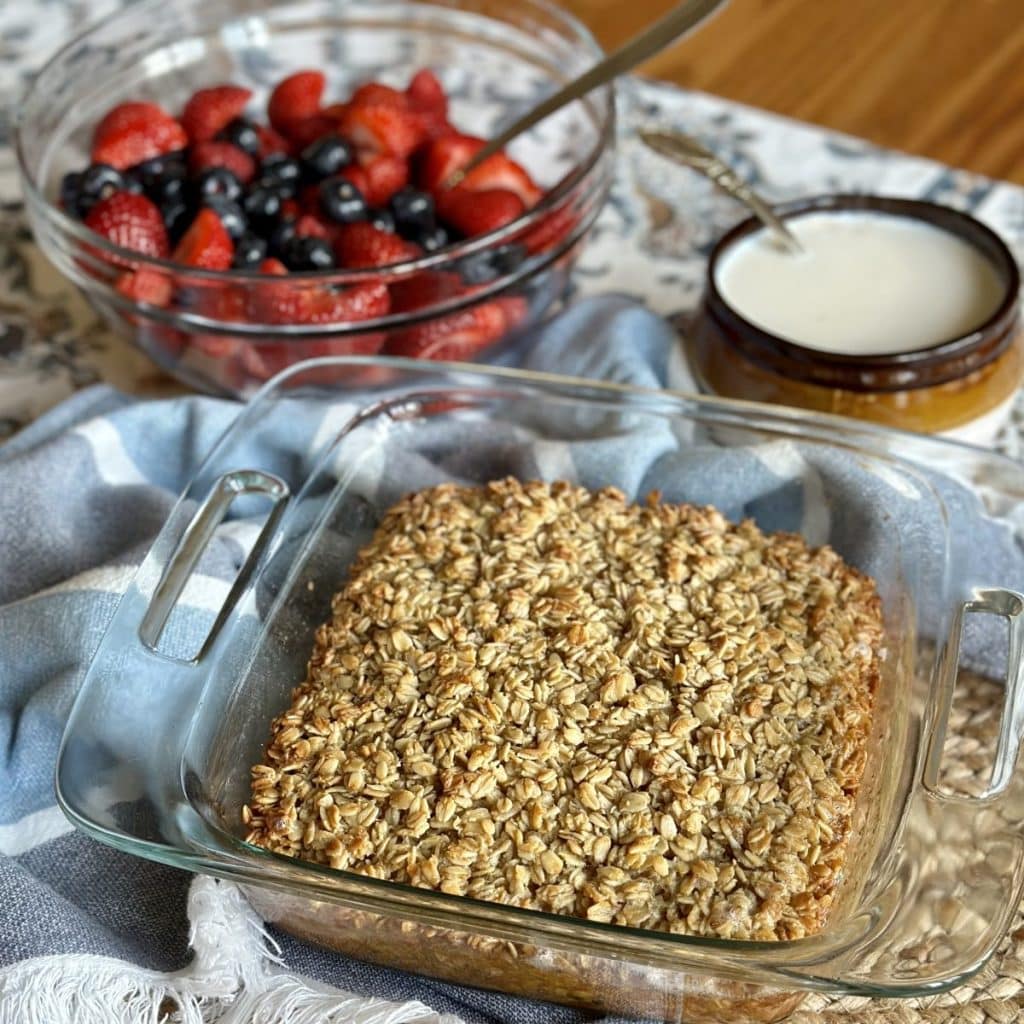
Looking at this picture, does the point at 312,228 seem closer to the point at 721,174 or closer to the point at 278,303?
the point at 278,303

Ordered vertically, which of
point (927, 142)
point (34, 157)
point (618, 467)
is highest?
point (34, 157)

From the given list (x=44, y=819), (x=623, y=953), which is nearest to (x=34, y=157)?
(x=44, y=819)

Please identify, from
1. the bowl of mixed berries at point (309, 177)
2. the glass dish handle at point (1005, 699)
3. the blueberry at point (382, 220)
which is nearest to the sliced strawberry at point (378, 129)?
the bowl of mixed berries at point (309, 177)

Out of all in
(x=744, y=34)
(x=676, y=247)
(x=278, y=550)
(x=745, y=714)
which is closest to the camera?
(x=745, y=714)

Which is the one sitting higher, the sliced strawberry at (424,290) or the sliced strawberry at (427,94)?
the sliced strawberry at (427,94)

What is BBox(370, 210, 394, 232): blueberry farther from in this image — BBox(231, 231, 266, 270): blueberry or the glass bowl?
A: the glass bowl

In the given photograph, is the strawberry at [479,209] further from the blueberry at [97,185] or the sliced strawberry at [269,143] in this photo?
the blueberry at [97,185]

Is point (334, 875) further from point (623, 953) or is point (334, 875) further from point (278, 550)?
point (278, 550)
